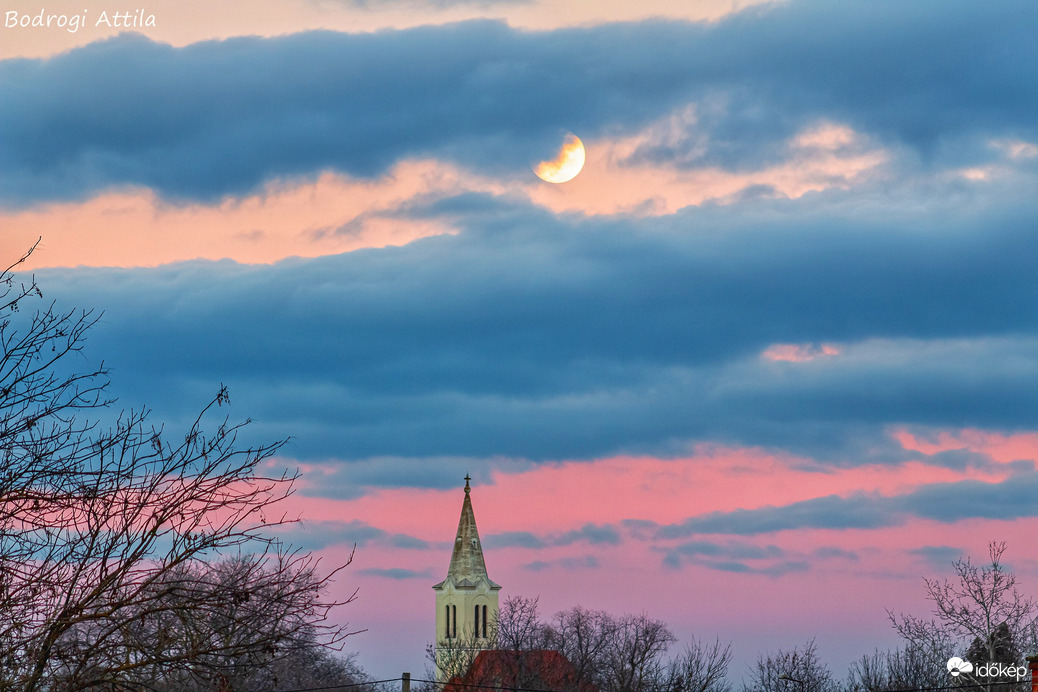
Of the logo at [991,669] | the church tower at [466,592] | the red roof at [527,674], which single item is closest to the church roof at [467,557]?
the church tower at [466,592]

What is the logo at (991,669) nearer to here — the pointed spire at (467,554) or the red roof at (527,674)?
the red roof at (527,674)

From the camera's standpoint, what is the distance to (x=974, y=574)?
51531mm

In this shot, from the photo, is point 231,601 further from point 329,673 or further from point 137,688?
point 329,673

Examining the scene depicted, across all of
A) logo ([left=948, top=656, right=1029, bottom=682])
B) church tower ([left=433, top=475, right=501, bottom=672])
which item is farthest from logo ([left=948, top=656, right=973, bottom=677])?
church tower ([left=433, top=475, right=501, bottom=672])

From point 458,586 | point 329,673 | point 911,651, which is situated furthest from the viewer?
point 458,586

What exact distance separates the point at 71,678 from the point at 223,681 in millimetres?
1196

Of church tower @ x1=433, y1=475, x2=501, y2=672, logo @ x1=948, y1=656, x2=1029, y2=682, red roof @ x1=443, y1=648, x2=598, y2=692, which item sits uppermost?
church tower @ x1=433, y1=475, x2=501, y2=672

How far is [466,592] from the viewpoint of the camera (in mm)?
113688

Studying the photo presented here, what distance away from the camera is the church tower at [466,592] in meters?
113

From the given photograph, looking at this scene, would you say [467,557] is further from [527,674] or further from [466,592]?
[527,674]

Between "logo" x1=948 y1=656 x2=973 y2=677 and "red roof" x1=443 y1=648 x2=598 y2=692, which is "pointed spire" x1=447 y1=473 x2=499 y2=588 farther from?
"logo" x1=948 y1=656 x2=973 y2=677

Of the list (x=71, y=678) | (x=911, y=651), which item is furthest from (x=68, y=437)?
(x=911, y=651)

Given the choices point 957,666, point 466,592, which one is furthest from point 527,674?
point 466,592

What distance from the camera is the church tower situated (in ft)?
372
